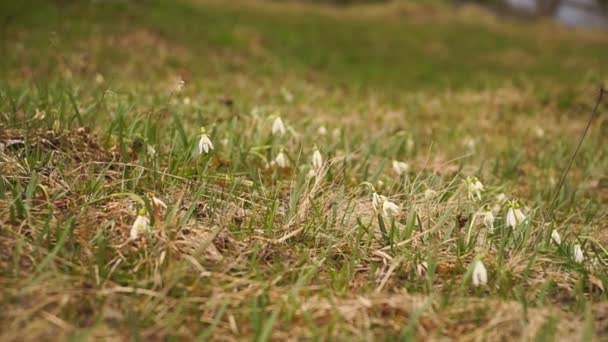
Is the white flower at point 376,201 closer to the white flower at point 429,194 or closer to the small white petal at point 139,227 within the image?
the white flower at point 429,194

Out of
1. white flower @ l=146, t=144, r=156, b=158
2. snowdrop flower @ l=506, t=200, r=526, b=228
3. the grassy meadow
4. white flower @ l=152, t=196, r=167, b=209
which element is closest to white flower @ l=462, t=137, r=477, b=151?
the grassy meadow

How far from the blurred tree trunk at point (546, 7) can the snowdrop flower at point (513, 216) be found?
21718mm

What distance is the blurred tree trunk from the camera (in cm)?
2136

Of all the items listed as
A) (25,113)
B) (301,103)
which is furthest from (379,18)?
(25,113)

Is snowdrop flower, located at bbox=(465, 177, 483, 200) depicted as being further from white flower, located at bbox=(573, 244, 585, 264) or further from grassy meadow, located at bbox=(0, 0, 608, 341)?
white flower, located at bbox=(573, 244, 585, 264)

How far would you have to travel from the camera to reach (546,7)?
2139 centimetres

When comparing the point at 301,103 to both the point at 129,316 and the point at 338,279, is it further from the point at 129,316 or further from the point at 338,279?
the point at 129,316

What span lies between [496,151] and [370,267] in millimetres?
2489

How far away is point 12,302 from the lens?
1434 mm

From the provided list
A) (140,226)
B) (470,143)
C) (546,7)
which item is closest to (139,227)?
(140,226)

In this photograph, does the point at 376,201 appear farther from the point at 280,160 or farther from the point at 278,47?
the point at 278,47

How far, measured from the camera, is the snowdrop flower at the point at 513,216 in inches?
80.9

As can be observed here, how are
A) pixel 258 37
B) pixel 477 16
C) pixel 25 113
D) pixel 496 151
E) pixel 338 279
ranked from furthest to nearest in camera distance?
pixel 477 16 < pixel 258 37 < pixel 496 151 < pixel 25 113 < pixel 338 279

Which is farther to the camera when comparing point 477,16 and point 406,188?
point 477,16
